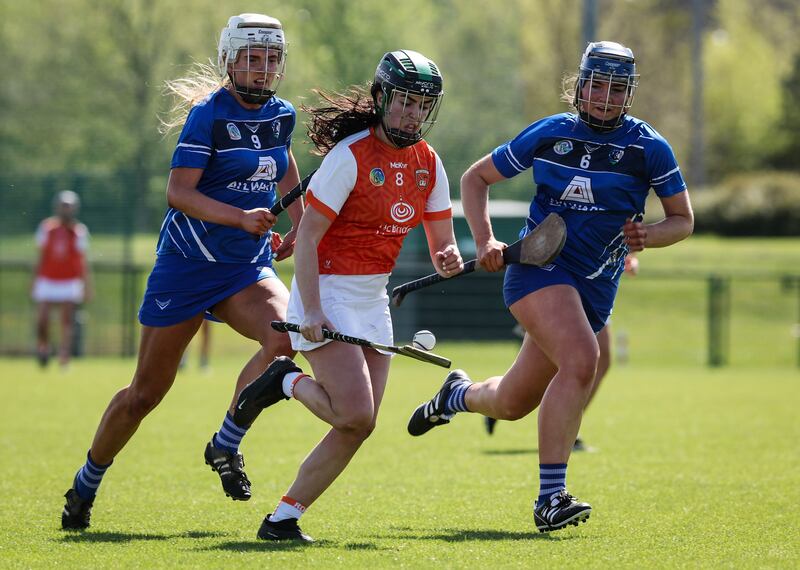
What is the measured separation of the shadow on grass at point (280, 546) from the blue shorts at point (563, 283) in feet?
4.62

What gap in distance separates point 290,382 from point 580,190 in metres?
1.62

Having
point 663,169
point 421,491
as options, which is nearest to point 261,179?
point 663,169

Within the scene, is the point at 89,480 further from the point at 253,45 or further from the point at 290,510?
the point at 253,45

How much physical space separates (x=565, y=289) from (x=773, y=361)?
16016 millimetres

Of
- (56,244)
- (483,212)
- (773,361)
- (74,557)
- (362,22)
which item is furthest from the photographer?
(362,22)

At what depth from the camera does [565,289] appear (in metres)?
5.88

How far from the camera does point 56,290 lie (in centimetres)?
1673

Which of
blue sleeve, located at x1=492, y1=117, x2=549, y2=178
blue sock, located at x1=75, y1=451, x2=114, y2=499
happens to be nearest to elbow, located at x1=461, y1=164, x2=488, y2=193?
blue sleeve, located at x1=492, y1=117, x2=549, y2=178

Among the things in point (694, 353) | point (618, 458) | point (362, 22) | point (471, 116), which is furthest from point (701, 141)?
point (618, 458)

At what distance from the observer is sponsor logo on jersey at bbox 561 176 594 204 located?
5.87 m

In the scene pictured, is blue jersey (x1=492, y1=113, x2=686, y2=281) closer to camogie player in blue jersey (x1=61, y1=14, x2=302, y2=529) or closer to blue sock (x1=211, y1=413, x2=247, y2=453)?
camogie player in blue jersey (x1=61, y1=14, x2=302, y2=529)

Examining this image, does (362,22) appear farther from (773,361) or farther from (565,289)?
(565,289)

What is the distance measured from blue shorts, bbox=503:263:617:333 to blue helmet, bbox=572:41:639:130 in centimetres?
71

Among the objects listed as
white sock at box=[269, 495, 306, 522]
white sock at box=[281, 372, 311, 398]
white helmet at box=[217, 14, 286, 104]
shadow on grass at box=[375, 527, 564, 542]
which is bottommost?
shadow on grass at box=[375, 527, 564, 542]
